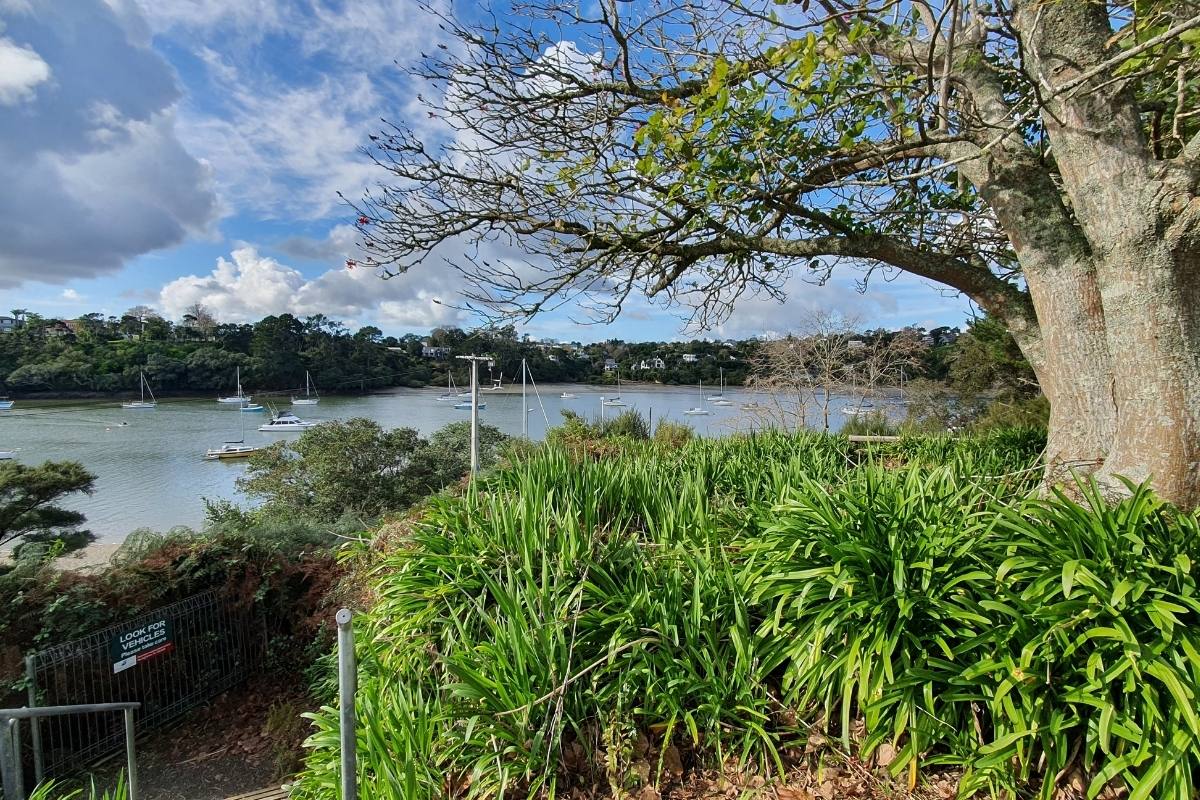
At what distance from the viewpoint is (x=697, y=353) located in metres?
27.5

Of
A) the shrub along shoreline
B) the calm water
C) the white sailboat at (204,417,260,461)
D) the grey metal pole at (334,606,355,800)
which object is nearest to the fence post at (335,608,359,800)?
the grey metal pole at (334,606,355,800)

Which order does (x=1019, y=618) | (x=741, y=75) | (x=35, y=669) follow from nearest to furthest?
(x=1019, y=618)
(x=741, y=75)
(x=35, y=669)

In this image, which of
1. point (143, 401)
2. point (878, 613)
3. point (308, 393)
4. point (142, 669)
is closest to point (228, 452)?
point (308, 393)

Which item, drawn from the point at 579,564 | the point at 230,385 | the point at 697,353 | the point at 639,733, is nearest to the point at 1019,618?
the point at 639,733

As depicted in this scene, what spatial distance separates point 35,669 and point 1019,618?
7473 mm

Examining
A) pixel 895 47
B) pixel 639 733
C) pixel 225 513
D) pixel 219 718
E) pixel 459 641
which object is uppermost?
pixel 895 47

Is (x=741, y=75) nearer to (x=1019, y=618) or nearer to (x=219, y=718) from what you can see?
(x=1019, y=618)

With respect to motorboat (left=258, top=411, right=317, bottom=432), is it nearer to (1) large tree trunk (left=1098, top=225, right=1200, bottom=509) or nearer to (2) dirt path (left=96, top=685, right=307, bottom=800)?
(2) dirt path (left=96, top=685, right=307, bottom=800)

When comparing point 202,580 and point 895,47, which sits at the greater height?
point 895,47

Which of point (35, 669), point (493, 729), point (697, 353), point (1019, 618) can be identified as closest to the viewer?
point (1019, 618)

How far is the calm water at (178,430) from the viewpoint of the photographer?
54.7ft

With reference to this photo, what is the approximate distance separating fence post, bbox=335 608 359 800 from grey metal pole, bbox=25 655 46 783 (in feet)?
18.8

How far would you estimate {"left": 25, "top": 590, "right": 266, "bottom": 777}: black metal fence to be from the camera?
524 cm

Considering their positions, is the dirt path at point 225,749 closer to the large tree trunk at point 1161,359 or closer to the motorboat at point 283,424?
the large tree trunk at point 1161,359
